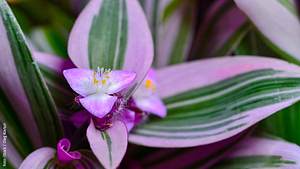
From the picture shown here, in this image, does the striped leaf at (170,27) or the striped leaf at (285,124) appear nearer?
the striped leaf at (285,124)

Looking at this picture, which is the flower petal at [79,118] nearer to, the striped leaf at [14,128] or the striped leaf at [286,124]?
the striped leaf at [14,128]

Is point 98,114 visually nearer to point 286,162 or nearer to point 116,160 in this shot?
point 116,160

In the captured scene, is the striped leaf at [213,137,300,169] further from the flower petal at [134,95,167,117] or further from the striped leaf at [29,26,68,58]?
the striped leaf at [29,26,68,58]

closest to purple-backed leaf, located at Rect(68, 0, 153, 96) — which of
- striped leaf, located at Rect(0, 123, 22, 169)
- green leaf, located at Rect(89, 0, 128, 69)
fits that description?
green leaf, located at Rect(89, 0, 128, 69)

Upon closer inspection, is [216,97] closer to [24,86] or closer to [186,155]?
[186,155]

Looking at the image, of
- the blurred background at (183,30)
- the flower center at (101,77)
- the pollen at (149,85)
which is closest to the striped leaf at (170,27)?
the blurred background at (183,30)

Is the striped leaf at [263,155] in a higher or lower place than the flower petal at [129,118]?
lower
